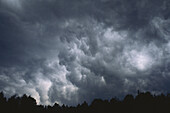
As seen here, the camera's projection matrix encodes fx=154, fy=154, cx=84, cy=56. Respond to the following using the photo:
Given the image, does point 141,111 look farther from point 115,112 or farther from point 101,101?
point 101,101

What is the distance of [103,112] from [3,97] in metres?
80.0

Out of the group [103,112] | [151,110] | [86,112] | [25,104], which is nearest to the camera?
[151,110]

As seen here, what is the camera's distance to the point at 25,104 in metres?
130

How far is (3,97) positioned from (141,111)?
103 metres

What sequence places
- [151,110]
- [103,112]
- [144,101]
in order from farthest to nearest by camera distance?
[103,112]
[144,101]
[151,110]

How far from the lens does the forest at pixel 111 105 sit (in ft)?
302

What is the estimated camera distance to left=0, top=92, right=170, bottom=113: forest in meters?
92.1

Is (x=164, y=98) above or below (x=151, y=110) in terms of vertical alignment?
above

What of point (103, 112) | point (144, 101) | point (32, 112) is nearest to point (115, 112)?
point (103, 112)

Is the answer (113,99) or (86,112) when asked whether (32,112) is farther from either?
Answer: (113,99)

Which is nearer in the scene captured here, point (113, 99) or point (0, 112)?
point (0, 112)

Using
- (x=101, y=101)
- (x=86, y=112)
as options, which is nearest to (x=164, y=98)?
(x=101, y=101)

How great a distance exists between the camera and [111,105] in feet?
392

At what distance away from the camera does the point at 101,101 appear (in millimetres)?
137375
